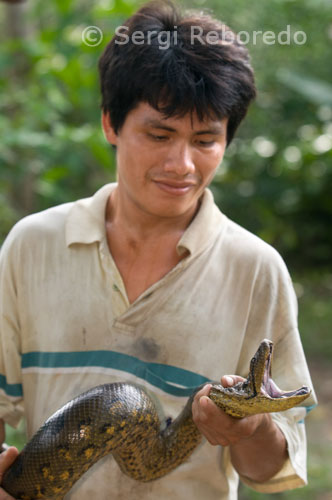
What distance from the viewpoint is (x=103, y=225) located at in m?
2.34

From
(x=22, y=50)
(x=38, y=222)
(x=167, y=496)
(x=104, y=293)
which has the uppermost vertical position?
(x=22, y=50)

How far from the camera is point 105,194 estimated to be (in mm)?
2482

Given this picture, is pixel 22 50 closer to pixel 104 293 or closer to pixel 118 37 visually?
pixel 118 37

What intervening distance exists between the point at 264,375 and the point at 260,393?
0.05 metres

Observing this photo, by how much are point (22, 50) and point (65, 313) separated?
3746mm

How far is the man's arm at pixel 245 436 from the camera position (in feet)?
5.89

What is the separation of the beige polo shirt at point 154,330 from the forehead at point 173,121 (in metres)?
0.34

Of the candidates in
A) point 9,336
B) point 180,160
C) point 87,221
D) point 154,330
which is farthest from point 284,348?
point 9,336

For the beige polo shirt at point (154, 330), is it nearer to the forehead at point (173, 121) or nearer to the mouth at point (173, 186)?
the mouth at point (173, 186)

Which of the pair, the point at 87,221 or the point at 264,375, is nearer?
the point at 264,375

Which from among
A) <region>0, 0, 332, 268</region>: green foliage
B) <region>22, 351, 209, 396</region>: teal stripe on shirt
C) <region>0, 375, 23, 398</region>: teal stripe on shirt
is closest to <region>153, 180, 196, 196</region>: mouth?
<region>22, 351, 209, 396</region>: teal stripe on shirt

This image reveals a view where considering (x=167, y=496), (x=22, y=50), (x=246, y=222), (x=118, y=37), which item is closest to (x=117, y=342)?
(x=167, y=496)

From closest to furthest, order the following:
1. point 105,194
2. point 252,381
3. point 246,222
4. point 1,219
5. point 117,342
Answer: point 252,381
point 117,342
point 105,194
point 1,219
point 246,222

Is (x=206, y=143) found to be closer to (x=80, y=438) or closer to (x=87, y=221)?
(x=87, y=221)
